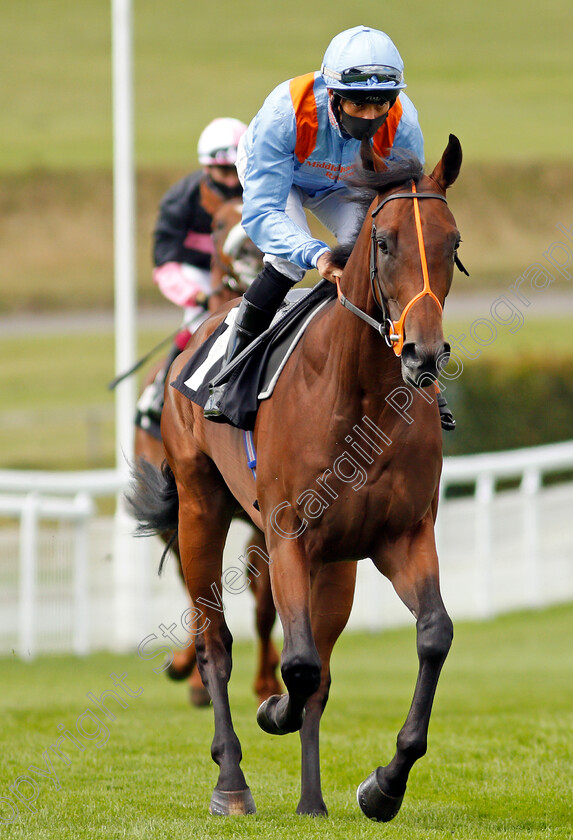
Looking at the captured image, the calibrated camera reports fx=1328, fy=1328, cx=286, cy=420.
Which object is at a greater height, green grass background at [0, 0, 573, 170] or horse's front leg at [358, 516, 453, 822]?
horse's front leg at [358, 516, 453, 822]

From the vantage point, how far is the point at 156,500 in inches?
214

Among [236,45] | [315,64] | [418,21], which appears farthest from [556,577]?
[418,21]

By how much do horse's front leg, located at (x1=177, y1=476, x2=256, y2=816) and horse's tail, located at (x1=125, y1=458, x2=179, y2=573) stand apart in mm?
267

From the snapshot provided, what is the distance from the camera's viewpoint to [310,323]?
4.18m

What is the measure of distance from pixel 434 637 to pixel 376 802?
0.57m

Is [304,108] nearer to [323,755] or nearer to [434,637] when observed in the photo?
[434,637]

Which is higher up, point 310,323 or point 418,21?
point 310,323

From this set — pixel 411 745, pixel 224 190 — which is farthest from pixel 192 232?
pixel 411 745

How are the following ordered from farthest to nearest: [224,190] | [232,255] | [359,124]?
1. [224,190]
2. [232,255]
3. [359,124]

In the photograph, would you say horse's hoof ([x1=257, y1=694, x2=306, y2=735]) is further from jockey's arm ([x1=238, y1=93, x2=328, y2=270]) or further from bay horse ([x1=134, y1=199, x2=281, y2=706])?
bay horse ([x1=134, y1=199, x2=281, y2=706])

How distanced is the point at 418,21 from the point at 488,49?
215cm

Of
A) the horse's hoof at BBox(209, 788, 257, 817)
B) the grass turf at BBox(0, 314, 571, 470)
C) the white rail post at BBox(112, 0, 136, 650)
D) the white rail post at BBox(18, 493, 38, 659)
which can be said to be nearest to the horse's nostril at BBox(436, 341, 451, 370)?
the horse's hoof at BBox(209, 788, 257, 817)

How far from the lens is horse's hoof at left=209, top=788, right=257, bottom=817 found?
14.2 feet

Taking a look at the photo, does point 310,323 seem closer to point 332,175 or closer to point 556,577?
point 332,175
